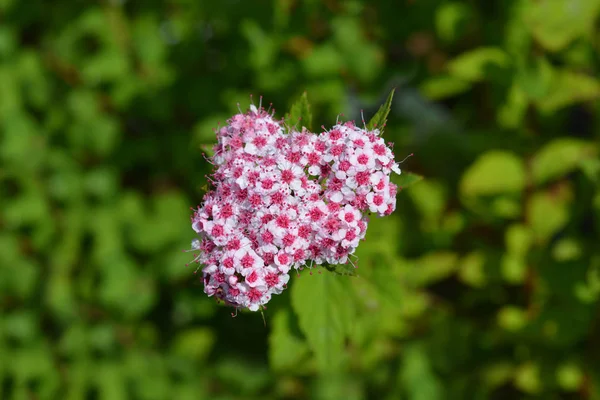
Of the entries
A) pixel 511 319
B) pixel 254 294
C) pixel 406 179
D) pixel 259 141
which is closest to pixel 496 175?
pixel 511 319

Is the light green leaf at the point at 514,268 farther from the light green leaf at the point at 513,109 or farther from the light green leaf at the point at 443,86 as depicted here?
the light green leaf at the point at 443,86

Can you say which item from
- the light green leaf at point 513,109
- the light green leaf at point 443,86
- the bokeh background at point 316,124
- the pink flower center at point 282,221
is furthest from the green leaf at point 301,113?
the light green leaf at point 513,109

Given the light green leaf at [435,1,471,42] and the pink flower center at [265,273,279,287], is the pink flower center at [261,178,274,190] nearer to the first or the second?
the pink flower center at [265,273,279,287]

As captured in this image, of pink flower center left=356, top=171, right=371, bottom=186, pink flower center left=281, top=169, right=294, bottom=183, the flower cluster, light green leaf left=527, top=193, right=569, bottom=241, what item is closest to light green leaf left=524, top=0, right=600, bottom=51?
light green leaf left=527, top=193, right=569, bottom=241

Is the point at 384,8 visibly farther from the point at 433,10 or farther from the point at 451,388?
the point at 451,388

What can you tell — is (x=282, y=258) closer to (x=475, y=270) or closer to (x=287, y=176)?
(x=287, y=176)

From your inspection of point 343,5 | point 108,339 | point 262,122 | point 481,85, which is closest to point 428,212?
point 481,85

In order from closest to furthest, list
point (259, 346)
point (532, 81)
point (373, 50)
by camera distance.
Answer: point (532, 81)
point (373, 50)
point (259, 346)
